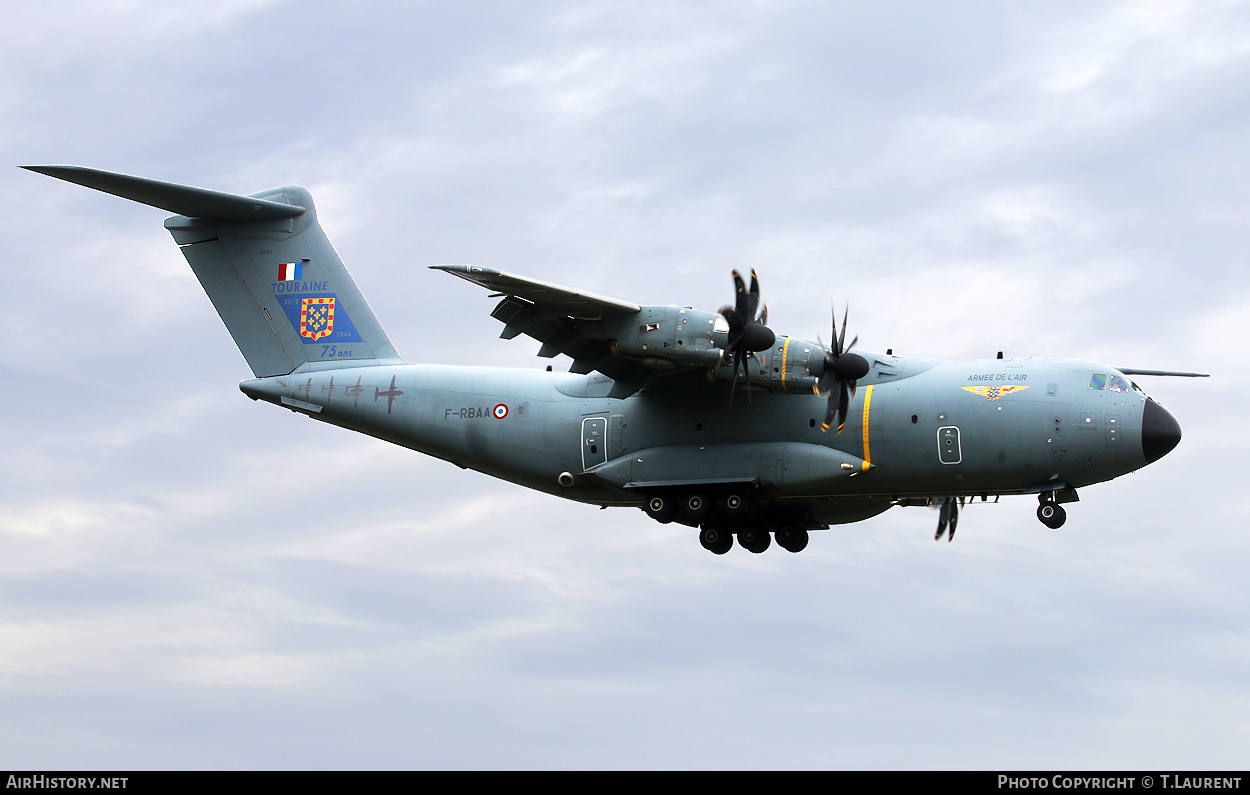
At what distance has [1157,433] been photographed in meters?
17.7

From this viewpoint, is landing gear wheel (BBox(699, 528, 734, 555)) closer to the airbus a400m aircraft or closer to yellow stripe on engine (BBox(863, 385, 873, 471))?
the airbus a400m aircraft

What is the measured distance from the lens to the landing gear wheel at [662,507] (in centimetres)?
1948

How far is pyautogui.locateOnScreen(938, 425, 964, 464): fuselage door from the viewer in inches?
713

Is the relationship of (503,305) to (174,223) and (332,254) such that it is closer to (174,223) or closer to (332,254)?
(332,254)

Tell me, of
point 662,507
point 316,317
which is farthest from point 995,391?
point 316,317

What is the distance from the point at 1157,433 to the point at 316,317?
12.9 metres

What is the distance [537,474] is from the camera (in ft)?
66.4

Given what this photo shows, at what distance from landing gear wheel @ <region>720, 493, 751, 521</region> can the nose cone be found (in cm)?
540

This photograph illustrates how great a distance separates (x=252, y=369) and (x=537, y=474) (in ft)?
17.5

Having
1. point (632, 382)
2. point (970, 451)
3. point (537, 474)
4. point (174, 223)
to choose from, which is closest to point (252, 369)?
point (174, 223)

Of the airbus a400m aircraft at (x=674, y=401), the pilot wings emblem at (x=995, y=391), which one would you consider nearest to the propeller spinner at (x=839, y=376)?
the airbus a400m aircraft at (x=674, y=401)

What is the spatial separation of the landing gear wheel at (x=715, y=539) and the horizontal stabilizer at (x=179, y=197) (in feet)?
28.3

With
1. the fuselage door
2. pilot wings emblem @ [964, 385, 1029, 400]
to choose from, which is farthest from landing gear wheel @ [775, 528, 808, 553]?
pilot wings emblem @ [964, 385, 1029, 400]
